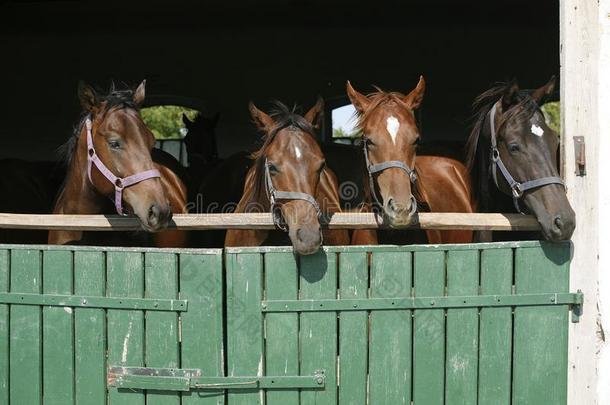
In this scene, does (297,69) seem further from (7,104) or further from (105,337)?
(105,337)

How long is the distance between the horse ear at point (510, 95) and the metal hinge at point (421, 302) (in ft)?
3.66

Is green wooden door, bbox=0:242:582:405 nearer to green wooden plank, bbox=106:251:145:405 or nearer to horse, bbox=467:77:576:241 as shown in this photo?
green wooden plank, bbox=106:251:145:405

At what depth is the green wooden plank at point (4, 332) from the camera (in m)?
3.29

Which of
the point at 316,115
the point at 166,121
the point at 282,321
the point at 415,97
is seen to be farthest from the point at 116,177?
the point at 166,121

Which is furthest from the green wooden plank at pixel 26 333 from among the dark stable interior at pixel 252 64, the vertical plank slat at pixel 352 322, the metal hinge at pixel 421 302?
the dark stable interior at pixel 252 64

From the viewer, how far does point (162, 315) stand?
3164mm

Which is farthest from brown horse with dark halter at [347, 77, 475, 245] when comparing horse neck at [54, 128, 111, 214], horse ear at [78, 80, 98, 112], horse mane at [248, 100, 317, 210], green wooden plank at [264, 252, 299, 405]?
horse neck at [54, 128, 111, 214]

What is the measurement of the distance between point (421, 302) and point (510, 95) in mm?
1294

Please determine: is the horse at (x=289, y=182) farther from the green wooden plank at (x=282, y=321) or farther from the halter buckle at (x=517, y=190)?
the halter buckle at (x=517, y=190)

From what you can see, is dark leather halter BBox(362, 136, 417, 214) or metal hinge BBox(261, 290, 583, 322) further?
dark leather halter BBox(362, 136, 417, 214)

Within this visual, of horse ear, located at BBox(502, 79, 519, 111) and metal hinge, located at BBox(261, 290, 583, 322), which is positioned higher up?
horse ear, located at BBox(502, 79, 519, 111)

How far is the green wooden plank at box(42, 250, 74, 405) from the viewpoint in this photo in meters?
3.22

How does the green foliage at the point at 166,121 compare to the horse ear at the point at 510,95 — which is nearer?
the horse ear at the point at 510,95

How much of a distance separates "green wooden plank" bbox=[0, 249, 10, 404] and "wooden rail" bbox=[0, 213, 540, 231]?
0.18 meters
